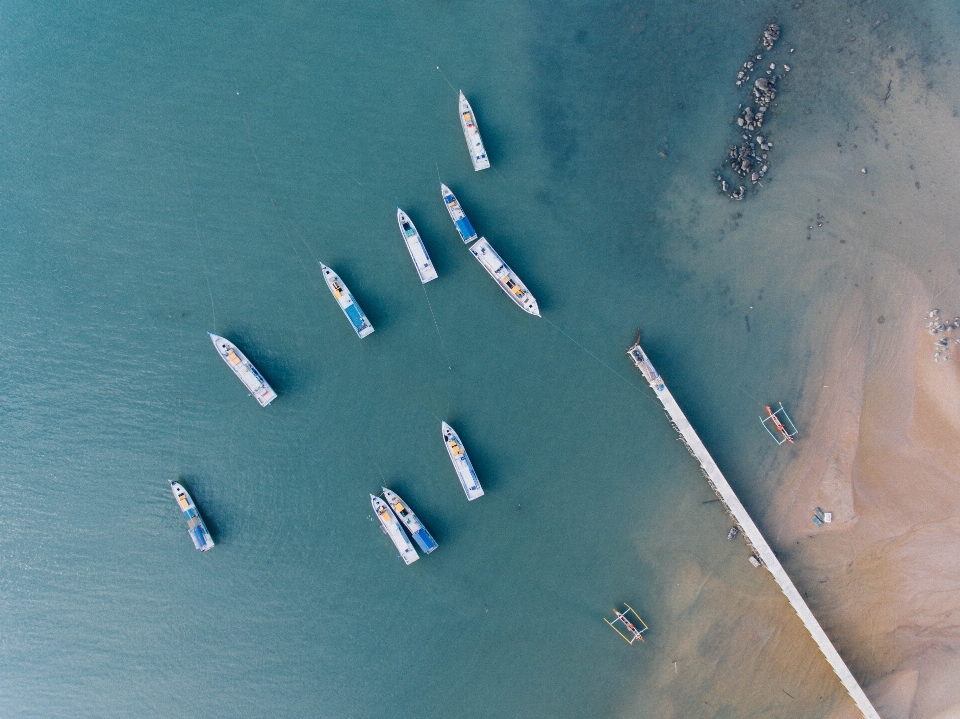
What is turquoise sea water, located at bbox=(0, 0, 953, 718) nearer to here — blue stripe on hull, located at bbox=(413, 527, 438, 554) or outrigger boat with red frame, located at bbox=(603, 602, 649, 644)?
outrigger boat with red frame, located at bbox=(603, 602, 649, 644)

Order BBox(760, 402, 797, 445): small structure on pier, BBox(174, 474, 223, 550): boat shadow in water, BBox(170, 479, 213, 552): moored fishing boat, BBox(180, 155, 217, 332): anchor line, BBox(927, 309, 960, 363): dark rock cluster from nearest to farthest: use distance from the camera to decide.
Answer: BBox(170, 479, 213, 552): moored fishing boat → BBox(174, 474, 223, 550): boat shadow in water → BBox(180, 155, 217, 332): anchor line → BBox(760, 402, 797, 445): small structure on pier → BBox(927, 309, 960, 363): dark rock cluster

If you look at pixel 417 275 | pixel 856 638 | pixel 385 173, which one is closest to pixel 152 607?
pixel 417 275

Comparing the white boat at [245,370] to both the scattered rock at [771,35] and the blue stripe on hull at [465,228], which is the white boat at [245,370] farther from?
the scattered rock at [771,35]

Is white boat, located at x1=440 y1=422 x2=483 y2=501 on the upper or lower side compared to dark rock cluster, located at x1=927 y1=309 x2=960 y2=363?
upper

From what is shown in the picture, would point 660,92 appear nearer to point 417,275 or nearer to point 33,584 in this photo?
point 417,275

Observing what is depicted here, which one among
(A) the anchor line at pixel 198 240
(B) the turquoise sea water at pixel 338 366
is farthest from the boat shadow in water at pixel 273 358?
(A) the anchor line at pixel 198 240

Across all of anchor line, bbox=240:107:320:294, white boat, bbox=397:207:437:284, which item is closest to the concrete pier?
white boat, bbox=397:207:437:284
